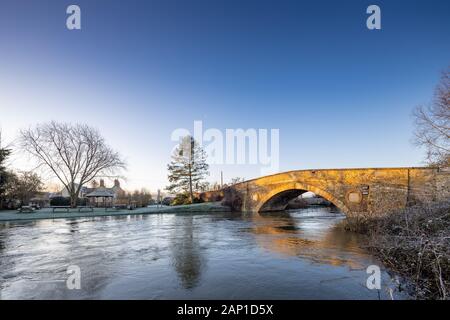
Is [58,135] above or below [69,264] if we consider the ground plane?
above

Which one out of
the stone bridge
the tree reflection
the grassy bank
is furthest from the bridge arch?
the tree reflection

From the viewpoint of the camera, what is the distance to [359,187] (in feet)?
64.8

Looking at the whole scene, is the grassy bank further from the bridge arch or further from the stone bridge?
the bridge arch

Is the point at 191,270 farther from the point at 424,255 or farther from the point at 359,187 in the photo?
the point at 359,187

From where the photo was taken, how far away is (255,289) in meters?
4.71

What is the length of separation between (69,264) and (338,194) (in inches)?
778

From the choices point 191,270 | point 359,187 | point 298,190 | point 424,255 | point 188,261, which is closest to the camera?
point 424,255

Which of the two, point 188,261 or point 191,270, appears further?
point 188,261

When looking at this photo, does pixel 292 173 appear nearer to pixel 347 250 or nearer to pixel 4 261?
pixel 347 250

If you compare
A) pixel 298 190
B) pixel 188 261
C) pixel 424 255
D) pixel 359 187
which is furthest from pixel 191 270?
pixel 298 190

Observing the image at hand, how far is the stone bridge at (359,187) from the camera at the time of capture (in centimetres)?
1364

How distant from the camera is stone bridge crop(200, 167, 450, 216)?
1364 centimetres
